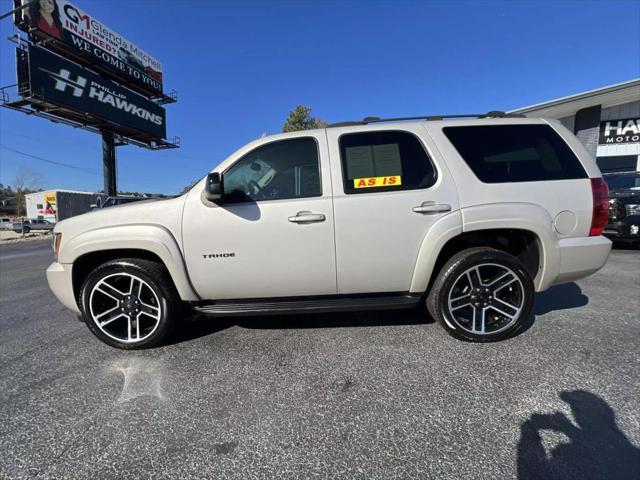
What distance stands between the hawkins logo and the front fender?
26.7 meters

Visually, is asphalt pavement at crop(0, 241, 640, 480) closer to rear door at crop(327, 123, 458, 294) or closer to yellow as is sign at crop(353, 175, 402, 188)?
rear door at crop(327, 123, 458, 294)

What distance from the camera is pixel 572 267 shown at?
8.66ft

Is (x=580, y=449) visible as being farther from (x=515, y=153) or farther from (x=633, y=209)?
(x=633, y=209)

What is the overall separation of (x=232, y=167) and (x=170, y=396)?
1815mm

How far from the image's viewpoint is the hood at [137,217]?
2570 mm

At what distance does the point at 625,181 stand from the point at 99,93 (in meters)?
31.7

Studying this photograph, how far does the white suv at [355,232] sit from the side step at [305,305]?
12 mm

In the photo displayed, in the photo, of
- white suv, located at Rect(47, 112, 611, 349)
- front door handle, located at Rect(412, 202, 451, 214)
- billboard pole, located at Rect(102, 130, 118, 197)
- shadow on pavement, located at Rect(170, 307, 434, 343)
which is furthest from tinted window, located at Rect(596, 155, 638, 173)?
billboard pole, located at Rect(102, 130, 118, 197)

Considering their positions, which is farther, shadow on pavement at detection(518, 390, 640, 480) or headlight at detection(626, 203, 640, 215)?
headlight at detection(626, 203, 640, 215)

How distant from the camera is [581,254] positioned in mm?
2619

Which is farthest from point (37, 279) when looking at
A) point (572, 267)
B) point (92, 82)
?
point (92, 82)

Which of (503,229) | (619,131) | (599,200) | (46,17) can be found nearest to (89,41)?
(46,17)

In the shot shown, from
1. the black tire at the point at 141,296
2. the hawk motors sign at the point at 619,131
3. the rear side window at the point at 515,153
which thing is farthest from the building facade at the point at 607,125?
the black tire at the point at 141,296

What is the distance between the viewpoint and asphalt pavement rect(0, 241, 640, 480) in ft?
4.95
